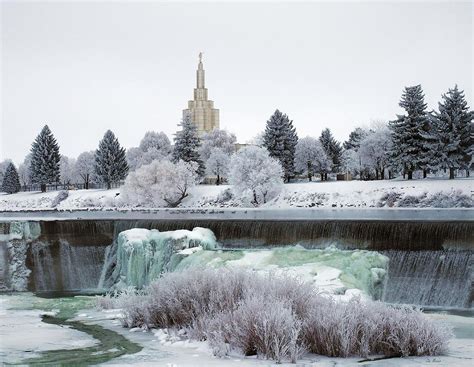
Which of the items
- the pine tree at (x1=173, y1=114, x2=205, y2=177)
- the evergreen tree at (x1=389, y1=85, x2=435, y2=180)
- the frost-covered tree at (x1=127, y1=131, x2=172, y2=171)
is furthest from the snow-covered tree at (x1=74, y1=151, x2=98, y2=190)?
the evergreen tree at (x1=389, y1=85, x2=435, y2=180)

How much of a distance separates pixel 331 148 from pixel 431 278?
63083 millimetres

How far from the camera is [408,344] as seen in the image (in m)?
8.11

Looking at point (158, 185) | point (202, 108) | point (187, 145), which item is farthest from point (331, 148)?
point (202, 108)

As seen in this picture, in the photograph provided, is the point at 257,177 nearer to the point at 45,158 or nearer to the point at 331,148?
the point at 331,148

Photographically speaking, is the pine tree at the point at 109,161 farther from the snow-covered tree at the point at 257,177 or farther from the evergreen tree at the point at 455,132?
the evergreen tree at the point at 455,132

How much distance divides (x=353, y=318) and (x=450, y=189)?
43.2 metres

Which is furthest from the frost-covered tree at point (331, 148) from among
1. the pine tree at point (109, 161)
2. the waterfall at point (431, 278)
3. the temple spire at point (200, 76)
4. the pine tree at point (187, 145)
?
the temple spire at point (200, 76)

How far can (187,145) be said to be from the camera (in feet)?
219

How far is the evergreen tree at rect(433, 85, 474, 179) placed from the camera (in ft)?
167

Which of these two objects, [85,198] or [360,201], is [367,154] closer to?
[360,201]

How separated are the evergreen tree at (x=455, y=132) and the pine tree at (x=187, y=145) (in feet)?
79.9

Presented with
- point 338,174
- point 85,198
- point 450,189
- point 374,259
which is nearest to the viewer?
point 374,259

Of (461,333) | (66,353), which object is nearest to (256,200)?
(461,333)

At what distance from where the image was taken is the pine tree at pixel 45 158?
241 ft
